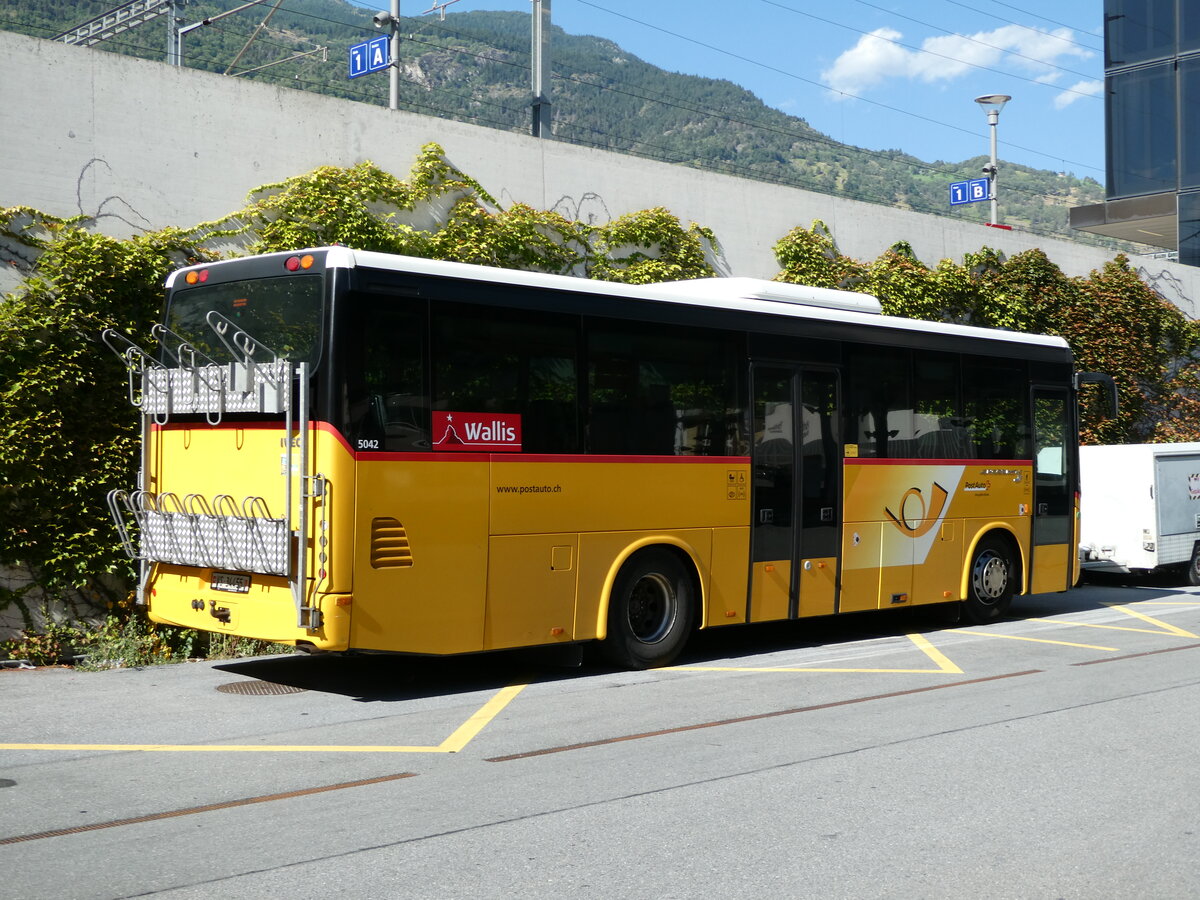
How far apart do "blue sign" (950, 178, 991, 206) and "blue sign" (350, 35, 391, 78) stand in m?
15.1

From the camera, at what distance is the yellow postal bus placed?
926cm

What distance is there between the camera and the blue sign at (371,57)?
22781mm

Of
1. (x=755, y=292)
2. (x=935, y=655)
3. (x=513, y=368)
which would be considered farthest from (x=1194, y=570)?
(x=513, y=368)

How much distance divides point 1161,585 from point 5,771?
18393 mm

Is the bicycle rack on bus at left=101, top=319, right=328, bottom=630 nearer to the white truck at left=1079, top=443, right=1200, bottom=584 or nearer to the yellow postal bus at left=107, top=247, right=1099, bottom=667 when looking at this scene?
the yellow postal bus at left=107, top=247, right=1099, bottom=667

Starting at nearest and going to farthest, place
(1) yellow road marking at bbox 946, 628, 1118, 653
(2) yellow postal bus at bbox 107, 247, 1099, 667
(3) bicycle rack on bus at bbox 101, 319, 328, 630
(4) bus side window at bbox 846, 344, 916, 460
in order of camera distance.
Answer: (3) bicycle rack on bus at bbox 101, 319, 328, 630 → (2) yellow postal bus at bbox 107, 247, 1099, 667 → (1) yellow road marking at bbox 946, 628, 1118, 653 → (4) bus side window at bbox 846, 344, 916, 460

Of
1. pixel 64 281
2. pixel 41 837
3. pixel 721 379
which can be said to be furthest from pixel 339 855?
pixel 64 281

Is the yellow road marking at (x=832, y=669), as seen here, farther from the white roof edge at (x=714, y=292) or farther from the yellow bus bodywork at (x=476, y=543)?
the white roof edge at (x=714, y=292)

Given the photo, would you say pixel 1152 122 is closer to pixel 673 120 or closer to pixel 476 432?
pixel 476 432

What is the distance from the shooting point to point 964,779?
23.4 feet

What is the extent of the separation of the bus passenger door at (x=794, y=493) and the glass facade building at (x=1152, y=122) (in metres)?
25.5

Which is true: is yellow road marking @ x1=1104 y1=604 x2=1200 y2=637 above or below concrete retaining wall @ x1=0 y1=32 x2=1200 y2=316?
below

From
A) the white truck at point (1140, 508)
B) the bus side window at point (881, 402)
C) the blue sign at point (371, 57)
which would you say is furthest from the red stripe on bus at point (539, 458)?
the blue sign at point (371, 57)

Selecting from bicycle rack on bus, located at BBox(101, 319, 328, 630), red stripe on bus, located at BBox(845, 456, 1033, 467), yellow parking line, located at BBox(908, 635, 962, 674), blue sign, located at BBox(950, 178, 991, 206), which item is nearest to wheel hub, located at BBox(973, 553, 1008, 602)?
red stripe on bus, located at BBox(845, 456, 1033, 467)
